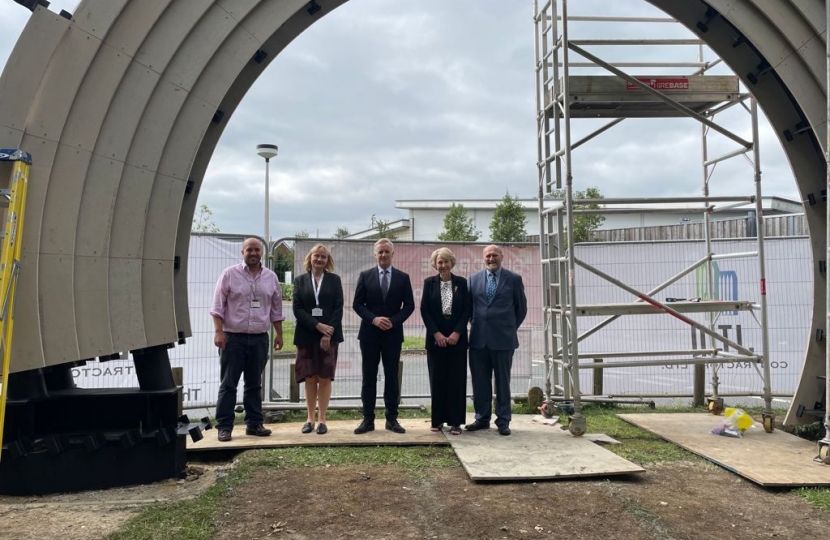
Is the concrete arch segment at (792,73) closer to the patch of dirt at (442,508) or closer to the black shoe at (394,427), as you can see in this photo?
the patch of dirt at (442,508)

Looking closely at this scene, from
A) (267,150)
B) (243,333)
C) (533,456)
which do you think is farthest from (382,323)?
(267,150)

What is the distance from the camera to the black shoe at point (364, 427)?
5598mm

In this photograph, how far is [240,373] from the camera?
5426 millimetres

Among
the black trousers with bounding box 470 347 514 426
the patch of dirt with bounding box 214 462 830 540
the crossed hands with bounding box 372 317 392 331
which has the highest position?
the crossed hands with bounding box 372 317 392 331

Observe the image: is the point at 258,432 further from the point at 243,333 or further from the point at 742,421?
the point at 742,421

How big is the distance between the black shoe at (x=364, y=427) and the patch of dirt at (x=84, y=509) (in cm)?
152

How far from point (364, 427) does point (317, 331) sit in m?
1.06

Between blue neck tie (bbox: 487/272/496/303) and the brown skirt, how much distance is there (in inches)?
67.0

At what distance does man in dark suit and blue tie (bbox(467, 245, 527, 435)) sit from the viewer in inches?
225

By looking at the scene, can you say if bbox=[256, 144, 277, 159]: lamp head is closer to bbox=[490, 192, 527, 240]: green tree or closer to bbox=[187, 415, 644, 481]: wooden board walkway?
bbox=[187, 415, 644, 481]: wooden board walkway

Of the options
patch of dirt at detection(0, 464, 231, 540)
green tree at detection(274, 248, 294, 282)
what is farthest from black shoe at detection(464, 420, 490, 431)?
green tree at detection(274, 248, 294, 282)

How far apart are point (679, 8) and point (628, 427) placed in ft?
14.1

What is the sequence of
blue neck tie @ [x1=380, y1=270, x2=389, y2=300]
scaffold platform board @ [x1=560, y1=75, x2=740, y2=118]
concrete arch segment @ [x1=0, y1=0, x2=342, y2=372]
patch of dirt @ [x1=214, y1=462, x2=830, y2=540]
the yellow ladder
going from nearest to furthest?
the yellow ladder → patch of dirt @ [x1=214, y1=462, x2=830, y2=540] → concrete arch segment @ [x1=0, y1=0, x2=342, y2=372] → blue neck tie @ [x1=380, y1=270, x2=389, y2=300] → scaffold platform board @ [x1=560, y1=75, x2=740, y2=118]

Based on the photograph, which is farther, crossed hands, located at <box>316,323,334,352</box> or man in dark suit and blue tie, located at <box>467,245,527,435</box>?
man in dark suit and blue tie, located at <box>467,245,527,435</box>
